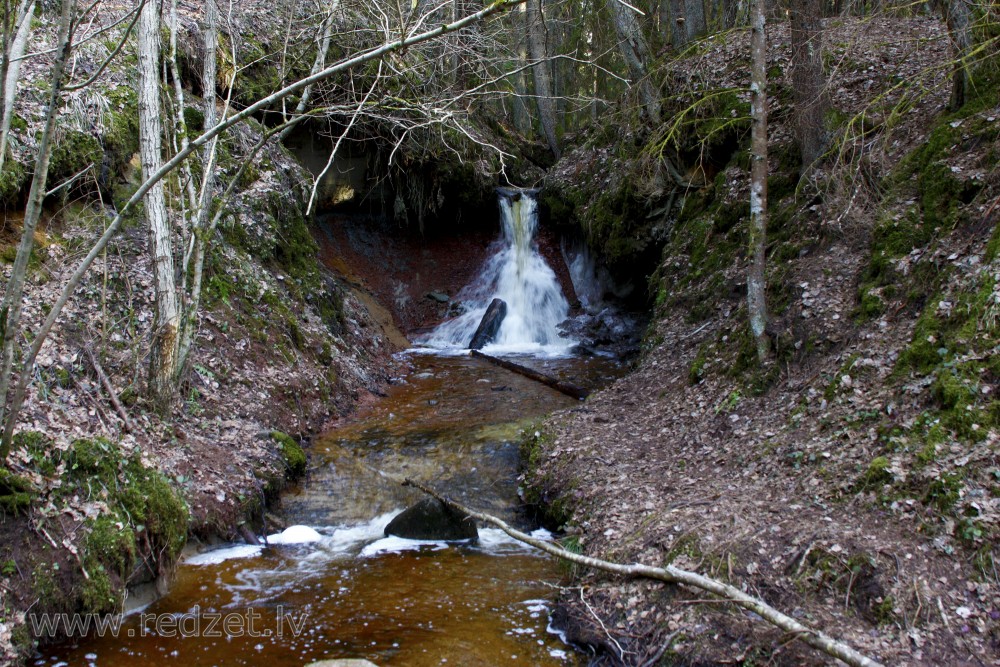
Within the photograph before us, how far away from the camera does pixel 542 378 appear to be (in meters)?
11.5

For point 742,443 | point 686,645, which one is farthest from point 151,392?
point 742,443

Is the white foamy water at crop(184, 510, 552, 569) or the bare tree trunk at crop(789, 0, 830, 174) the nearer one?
the white foamy water at crop(184, 510, 552, 569)

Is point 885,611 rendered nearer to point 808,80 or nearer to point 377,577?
point 377,577

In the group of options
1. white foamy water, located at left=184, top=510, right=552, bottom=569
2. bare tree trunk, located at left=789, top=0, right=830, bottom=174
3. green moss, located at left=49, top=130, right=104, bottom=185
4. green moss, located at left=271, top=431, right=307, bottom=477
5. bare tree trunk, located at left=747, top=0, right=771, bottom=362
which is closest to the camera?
white foamy water, located at left=184, top=510, right=552, bottom=569

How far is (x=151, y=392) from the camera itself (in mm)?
6836

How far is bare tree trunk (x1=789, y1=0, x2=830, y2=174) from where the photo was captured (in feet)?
28.2

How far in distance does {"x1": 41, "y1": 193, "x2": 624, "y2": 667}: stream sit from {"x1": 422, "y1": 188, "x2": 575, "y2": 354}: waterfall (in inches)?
189

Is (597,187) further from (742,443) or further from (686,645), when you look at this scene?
(686,645)

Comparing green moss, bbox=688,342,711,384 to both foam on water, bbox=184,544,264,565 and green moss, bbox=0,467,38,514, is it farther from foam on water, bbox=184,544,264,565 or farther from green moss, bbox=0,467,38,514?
green moss, bbox=0,467,38,514

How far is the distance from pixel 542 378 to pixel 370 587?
6.24 meters

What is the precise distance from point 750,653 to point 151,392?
5.99m

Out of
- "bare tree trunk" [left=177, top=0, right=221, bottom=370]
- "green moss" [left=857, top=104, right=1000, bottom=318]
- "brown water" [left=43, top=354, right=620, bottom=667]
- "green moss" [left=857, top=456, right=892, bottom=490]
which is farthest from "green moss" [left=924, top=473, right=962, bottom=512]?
"bare tree trunk" [left=177, top=0, right=221, bottom=370]

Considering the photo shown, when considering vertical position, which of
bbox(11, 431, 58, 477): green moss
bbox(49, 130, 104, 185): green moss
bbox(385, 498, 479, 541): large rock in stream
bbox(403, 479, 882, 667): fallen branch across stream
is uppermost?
bbox(49, 130, 104, 185): green moss

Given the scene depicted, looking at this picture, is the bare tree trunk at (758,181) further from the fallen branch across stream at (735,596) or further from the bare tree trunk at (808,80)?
the fallen branch across stream at (735,596)
